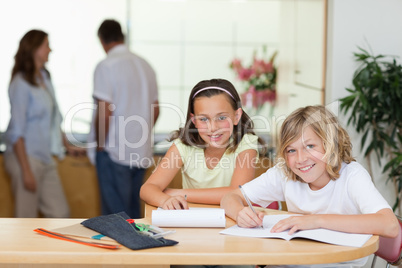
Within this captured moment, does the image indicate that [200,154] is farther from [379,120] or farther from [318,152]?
[379,120]

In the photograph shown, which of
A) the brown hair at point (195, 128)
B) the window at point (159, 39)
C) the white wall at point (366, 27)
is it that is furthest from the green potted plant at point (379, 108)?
the window at point (159, 39)

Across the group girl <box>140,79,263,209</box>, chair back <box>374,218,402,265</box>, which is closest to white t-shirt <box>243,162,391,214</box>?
chair back <box>374,218,402,265</box>

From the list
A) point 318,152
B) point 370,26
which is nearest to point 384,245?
point 318,152

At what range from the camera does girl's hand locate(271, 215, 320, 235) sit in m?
1.49

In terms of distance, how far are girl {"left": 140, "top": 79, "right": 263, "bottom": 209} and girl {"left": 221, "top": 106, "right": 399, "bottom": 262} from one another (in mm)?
242

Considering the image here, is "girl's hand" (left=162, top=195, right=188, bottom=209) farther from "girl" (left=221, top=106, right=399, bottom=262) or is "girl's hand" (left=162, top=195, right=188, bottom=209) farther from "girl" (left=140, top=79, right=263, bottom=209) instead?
"girl" (left=140, top=79, right=263, bottom=209)

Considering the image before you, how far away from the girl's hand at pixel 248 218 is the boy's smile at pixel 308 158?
0.27 m

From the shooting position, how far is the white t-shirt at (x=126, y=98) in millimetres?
3275

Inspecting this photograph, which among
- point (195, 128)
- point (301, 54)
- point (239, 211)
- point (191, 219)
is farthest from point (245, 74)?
point (191, 219)

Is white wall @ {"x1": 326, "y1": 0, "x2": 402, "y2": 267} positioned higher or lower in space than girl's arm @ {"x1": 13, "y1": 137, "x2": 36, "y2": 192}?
higher

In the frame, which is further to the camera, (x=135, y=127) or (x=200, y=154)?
(x=135, y=127)

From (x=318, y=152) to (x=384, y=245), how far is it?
358 millimetres

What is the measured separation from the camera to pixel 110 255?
130 centimetres

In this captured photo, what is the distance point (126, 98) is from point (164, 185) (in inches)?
47.4
